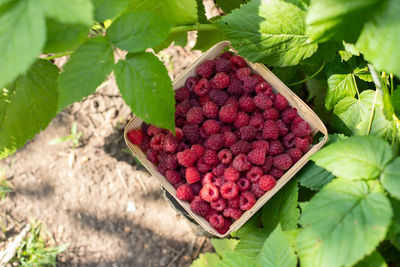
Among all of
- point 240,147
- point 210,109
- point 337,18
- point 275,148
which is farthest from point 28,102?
point 337,18

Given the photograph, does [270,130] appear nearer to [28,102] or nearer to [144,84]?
[144,84]

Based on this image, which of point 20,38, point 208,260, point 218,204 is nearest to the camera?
point 20,38

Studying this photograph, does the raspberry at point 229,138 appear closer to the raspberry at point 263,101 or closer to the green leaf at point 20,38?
the raspberry at point 263,101

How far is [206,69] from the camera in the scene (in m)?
1.29

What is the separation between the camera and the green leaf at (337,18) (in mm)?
798

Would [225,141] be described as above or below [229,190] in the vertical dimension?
above

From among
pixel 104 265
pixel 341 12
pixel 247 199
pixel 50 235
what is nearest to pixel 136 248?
pixel 104 265

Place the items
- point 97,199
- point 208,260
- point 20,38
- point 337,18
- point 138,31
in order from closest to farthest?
point 20,38 → point 337,18 → point 138,31 → point 208,260 → point 97,199

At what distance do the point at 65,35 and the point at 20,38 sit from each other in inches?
6.5

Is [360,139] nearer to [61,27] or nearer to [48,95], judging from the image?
[61,27]

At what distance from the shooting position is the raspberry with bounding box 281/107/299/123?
1248mm

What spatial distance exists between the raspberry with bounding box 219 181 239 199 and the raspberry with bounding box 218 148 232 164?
7 centimetres

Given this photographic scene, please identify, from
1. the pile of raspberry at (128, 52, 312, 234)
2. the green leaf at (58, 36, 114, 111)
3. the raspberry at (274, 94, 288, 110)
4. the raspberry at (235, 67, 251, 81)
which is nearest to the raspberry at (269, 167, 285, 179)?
the pile of raspberry at (128, 52, 312, 234)

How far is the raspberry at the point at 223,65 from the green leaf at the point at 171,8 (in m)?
0.17
